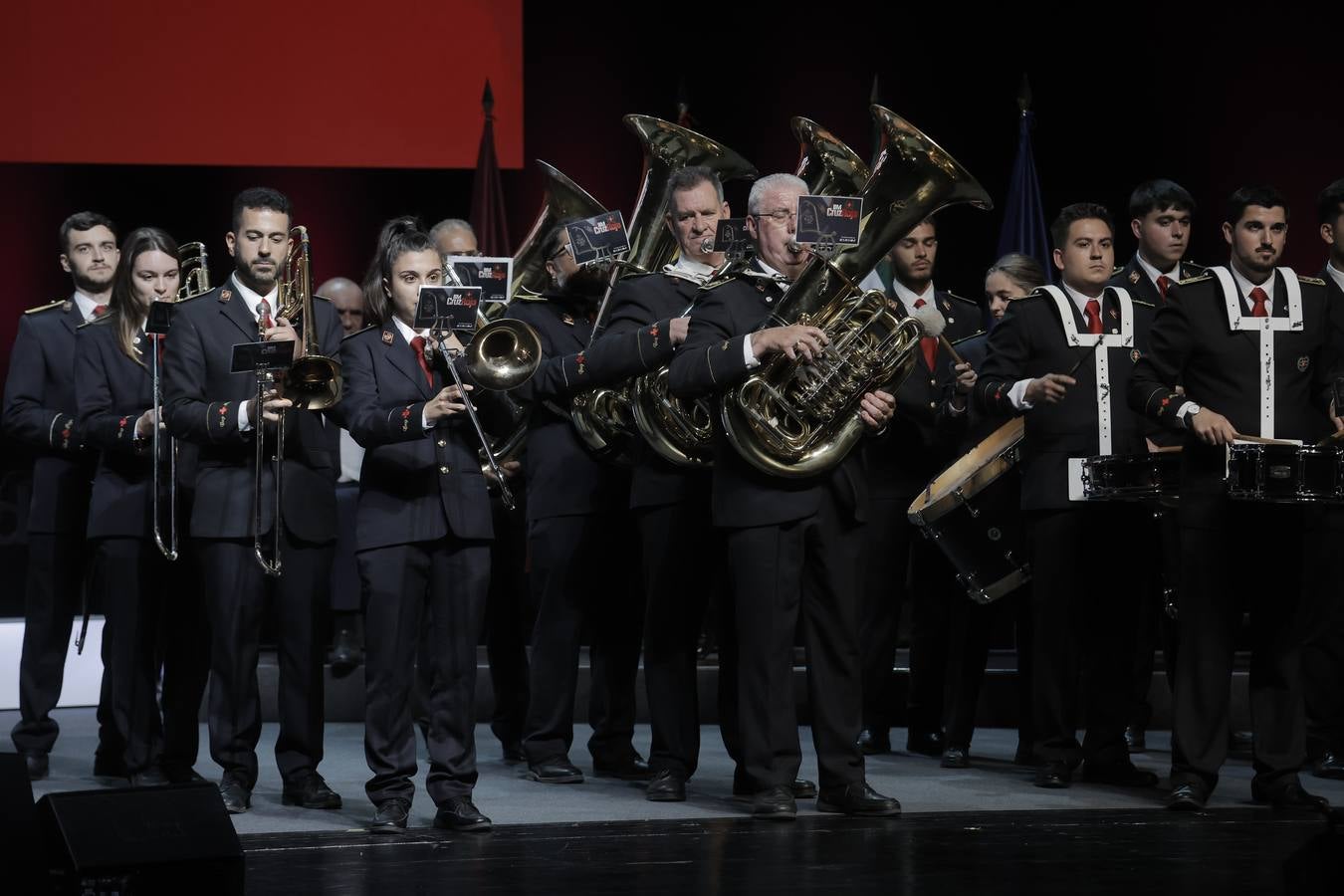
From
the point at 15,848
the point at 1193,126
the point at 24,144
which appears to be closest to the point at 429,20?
the point at 24,144

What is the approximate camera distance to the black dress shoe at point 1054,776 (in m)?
5.75

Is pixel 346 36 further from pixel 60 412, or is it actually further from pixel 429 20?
pixel 60 412

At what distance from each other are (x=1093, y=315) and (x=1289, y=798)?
5.56 ft

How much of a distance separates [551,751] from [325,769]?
85 cm

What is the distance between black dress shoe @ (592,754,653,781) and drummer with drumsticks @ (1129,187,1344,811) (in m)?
1.83

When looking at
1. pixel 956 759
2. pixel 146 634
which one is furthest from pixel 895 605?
pixel 146 634

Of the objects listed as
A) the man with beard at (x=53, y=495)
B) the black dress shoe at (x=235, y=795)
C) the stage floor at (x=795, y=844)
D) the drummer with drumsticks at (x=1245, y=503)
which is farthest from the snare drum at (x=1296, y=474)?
the man with beard at (x=53, y=495)

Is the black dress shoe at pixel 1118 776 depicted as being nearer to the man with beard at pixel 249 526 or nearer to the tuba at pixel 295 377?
the man with beard at pixel 249 526

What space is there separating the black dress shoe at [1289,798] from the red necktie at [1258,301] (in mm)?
1430

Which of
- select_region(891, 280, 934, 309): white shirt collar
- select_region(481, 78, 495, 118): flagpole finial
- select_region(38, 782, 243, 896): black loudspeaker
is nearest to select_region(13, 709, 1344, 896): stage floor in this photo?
select_region(38, 782, 243, 896): black loudspeaker

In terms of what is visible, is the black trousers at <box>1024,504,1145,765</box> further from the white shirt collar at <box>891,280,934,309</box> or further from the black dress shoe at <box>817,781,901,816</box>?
the white shirt collar at <box>891,280,934,309</box>

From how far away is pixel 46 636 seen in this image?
20.6ft

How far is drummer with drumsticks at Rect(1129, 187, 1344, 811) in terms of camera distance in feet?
17.4

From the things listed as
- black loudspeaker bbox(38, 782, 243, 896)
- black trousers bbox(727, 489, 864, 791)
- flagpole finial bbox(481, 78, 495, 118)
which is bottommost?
black loudspeaker bbox(38, 782, 243, 896)
